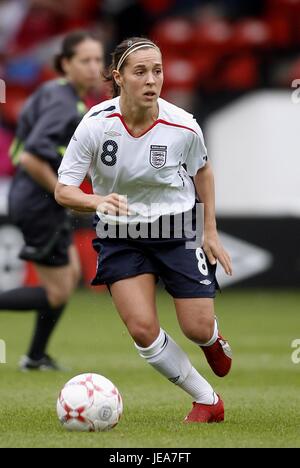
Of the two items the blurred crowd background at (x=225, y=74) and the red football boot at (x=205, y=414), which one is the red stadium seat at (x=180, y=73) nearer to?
the blurred crowd background at (x=225, y=74)

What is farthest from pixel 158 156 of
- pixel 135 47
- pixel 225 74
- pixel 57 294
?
pixel 225 74

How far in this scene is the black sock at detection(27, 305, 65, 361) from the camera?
8234 mm

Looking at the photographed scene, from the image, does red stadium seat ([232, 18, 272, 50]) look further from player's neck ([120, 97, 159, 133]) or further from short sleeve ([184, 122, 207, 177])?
player's neck ([120, 97, 159, 133])

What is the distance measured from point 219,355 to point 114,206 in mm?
1164

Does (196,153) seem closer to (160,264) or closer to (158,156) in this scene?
(158,156)

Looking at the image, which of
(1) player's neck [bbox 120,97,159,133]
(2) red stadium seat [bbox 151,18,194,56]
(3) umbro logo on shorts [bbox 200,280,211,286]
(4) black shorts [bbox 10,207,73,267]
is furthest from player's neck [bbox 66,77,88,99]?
(2) red stadium seat [bbox 151,18,194,56]

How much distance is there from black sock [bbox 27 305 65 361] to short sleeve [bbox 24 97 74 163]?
113 centimetres

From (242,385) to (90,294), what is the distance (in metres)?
5.88

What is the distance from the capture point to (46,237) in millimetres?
8258

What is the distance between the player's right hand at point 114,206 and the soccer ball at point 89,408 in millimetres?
902

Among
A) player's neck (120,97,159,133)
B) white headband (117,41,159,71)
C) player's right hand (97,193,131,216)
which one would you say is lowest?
player's right hand (97,193,131,216)
